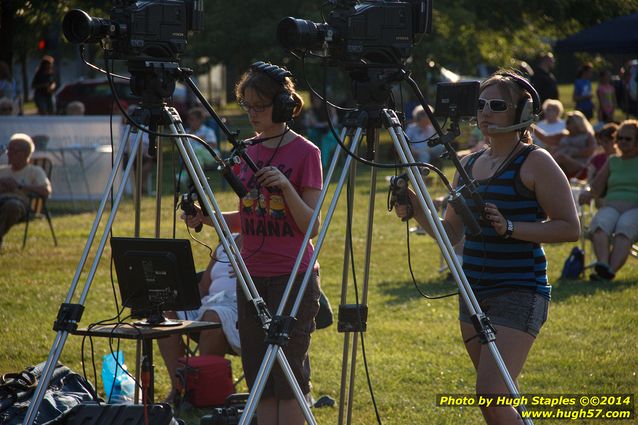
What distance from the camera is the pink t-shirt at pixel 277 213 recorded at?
14.5ft

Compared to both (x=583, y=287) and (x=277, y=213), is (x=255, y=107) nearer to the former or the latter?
(x=277, y=213)

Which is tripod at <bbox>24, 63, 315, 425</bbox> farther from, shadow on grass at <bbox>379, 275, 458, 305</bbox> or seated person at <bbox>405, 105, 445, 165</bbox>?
seated person at <bbox>405, 105, 445, 165</bbox>

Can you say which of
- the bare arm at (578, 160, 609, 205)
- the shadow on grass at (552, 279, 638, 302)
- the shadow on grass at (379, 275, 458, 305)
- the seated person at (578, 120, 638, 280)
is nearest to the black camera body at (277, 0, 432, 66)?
the shadow on grass at (379, 275, 458, 305)

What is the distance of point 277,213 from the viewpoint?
4.44m

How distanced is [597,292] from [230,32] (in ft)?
55.5

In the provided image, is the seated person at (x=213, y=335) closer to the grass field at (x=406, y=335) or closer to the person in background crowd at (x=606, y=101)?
the grass field at (x=406, y=335)

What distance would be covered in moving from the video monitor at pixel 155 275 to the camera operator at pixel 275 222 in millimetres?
287

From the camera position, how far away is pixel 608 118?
2445 cm

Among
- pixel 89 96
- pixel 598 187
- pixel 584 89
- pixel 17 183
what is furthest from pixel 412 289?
pixel 89 96

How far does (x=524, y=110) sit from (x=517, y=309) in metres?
0.82

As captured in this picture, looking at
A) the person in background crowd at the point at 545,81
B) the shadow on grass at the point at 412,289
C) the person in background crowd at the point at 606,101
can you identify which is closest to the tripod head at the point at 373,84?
the shadow on grass at the point at 412,289

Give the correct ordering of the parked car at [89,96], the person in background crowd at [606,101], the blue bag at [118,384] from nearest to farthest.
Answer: the blue bag at [118,384] → the person in background crowd at [606,101] → the parked car at [89,96]

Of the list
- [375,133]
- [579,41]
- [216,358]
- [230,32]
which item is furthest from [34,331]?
[230,32]

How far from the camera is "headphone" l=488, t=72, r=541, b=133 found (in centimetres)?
418
